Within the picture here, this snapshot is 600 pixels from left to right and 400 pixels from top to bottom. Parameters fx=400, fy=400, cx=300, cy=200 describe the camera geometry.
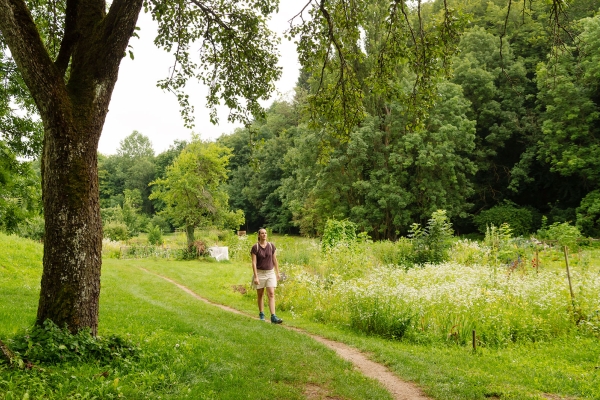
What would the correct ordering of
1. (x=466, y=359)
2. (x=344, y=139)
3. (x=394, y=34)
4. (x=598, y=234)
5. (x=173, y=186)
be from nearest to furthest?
(x=466, y=359) < (x=394, y=34) < (x=344, y=139) < (x=598, y=234) < (x=173, y=186)

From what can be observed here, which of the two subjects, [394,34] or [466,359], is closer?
[466,359]

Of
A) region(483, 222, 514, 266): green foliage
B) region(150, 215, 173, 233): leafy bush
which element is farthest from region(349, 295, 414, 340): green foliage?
region(150, 215, 173, 233): leafy bush

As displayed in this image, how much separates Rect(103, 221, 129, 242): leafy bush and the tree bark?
103ft

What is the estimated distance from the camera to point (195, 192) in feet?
84.4

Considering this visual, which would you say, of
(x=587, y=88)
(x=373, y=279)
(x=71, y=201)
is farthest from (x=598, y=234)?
(x=71, y=201)

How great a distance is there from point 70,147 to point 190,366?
2911mm

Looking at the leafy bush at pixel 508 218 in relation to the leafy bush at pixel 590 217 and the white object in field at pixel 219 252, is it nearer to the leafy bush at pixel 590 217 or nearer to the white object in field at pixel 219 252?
the leafy bush at pixel 590 217

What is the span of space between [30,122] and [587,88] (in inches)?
1158

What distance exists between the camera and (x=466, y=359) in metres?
6.15

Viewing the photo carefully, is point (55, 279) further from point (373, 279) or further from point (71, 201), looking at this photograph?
point (373, 279)

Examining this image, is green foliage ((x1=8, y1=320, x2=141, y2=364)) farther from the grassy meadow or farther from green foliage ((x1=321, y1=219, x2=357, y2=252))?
green foliage ((x1=321, y1=219, x2=357, y2=252))

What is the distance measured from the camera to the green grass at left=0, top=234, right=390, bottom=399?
3.82 m

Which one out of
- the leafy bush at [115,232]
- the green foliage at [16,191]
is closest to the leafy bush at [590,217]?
the green foliage at [16,191]

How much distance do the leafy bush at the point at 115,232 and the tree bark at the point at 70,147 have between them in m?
31.3
